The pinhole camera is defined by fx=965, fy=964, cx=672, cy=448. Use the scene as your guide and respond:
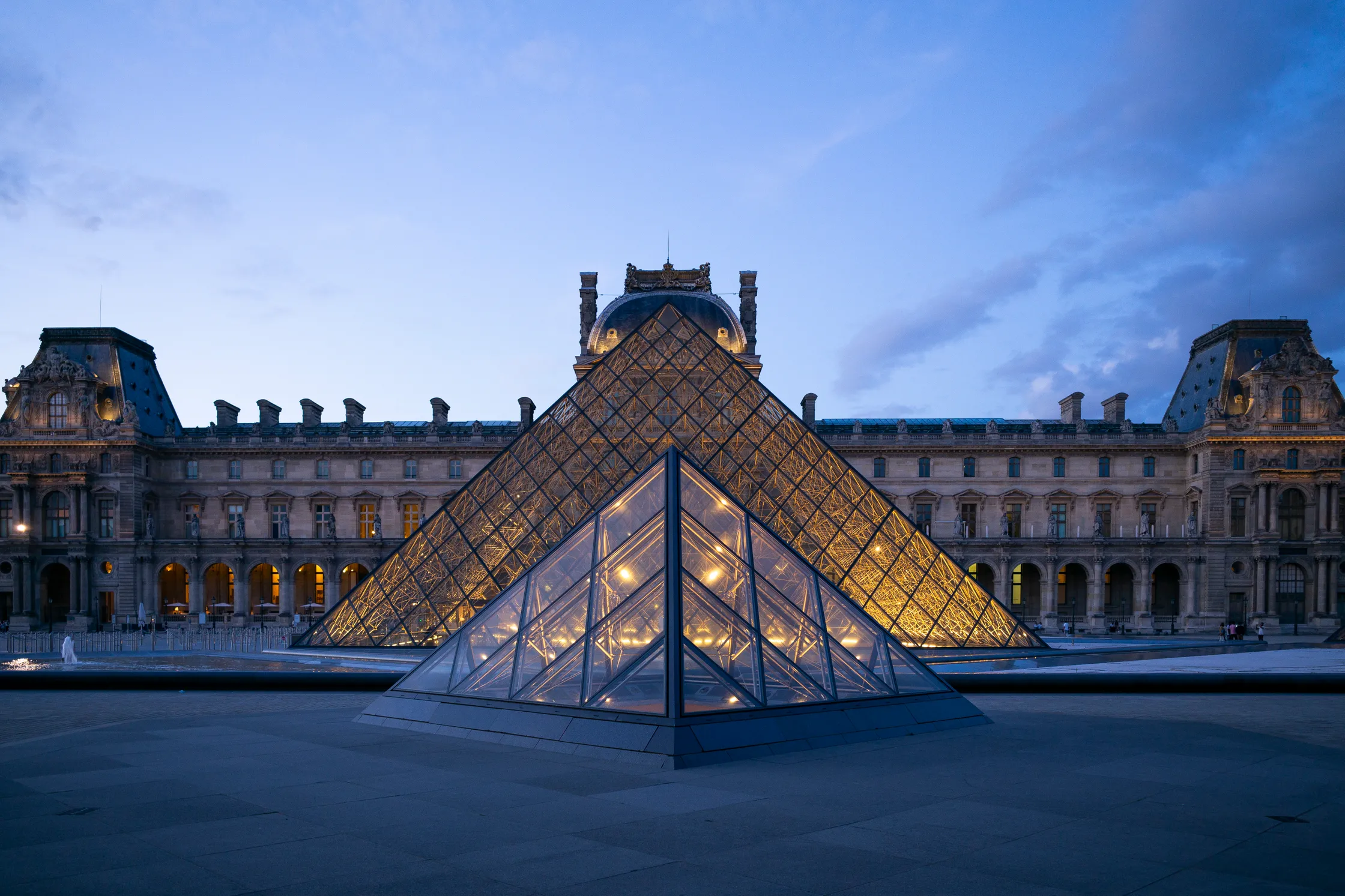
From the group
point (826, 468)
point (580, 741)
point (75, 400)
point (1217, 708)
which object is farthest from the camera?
point (75, 400)

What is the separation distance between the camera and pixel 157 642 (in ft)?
100

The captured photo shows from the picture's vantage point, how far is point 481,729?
31.0 feet

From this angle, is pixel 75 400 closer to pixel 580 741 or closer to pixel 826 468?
pixel 826 468

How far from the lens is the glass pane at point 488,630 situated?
10.5 metres

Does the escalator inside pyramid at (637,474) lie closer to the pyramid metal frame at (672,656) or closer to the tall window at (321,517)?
the pyramid metal frame at (672,656)

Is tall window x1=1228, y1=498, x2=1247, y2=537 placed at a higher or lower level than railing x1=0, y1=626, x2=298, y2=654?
higher

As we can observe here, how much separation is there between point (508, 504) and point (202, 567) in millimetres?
33542

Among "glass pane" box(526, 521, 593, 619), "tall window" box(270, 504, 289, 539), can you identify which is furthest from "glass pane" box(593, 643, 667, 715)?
"tall window" box(270, 504, 289, 539)

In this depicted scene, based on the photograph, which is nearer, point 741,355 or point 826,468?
point 826,468

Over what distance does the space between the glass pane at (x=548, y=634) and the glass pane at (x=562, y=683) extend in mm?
148

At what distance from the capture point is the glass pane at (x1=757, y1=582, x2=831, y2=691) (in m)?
9.50

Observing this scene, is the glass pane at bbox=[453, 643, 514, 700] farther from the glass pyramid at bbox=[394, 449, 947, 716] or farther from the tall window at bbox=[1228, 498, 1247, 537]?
the tall window at bbox=[1228, 498, 1247, 537]

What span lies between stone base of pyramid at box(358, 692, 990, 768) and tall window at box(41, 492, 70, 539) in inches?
1769

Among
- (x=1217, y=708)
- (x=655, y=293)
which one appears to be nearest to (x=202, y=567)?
(x=655, y=293)
